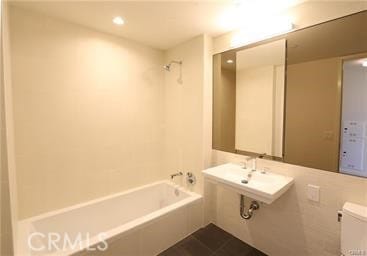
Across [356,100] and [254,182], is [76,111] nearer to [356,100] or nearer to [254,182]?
[254,182]

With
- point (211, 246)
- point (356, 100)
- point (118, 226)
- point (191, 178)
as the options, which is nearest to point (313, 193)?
point (356, 100)

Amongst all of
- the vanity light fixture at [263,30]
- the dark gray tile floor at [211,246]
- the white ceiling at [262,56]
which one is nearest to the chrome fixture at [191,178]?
the dark gray tile floor at [211,246]

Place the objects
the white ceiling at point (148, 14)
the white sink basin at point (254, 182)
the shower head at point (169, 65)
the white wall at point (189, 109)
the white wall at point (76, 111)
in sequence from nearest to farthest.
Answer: the white sink basin at point (254, 182), the white ceiling at point (148, 14), the white wall at point (76, 111), the white wall at point (189, 109), the shower head at point (169, 65)

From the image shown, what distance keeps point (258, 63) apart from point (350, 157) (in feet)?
3.89

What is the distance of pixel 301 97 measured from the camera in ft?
5.50

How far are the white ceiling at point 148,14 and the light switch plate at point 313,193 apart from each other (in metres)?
1.58

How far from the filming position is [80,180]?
2.12m

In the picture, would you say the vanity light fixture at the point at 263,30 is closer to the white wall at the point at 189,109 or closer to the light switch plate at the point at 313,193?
the white wall at the point at 189,109

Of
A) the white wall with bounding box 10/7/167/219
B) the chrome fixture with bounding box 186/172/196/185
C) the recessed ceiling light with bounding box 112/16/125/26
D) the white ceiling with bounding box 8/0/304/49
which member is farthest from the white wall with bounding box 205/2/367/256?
the white wall with bounding box 10/7/167/219

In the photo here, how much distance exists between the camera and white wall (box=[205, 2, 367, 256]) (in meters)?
1.42

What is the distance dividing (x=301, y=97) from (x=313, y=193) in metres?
0.84

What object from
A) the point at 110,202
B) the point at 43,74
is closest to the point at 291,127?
the point at 110,202

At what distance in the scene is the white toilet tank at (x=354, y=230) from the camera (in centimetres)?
120

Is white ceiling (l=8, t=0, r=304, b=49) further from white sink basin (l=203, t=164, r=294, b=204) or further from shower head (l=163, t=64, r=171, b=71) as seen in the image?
white sink basin (l=203, t=164, r=294, b=204)
